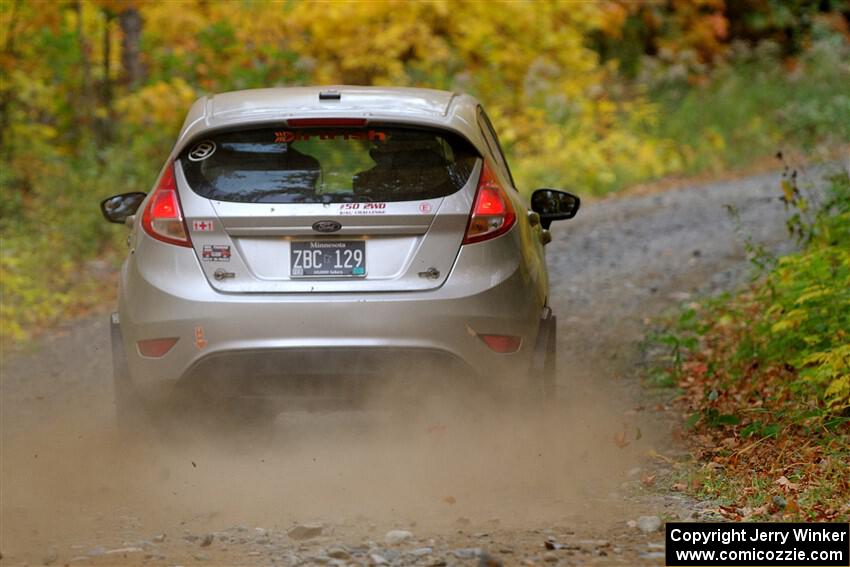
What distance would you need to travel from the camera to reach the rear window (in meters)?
5.66

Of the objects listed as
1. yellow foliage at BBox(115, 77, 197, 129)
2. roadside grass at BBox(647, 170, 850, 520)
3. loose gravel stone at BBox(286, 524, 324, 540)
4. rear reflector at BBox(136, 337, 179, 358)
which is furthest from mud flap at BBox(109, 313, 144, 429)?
yellow foliage at BBox(115, 77, 197, 129)

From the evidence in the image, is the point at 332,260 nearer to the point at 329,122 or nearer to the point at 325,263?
the point at 325,263

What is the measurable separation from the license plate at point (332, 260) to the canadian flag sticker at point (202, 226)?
0.38m

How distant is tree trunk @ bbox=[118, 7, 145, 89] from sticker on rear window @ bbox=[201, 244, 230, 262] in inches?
529

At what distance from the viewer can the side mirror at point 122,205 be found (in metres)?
6.59

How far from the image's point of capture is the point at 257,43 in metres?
19.1

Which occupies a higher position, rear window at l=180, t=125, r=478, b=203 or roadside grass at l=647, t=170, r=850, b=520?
rear window at l=180, t=125, r=478, b=203

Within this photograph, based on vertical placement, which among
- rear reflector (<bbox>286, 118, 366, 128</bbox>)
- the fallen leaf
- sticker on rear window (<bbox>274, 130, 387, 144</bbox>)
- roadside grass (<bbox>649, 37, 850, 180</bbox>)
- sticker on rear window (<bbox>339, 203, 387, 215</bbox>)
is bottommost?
the fallen leaf

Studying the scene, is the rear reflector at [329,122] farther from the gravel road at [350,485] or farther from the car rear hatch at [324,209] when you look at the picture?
the gravel road at [350,485]

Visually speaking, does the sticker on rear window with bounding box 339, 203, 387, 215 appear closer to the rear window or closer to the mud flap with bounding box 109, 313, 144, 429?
the rear window

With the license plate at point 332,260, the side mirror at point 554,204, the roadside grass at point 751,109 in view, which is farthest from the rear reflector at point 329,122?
the roadside grass at point 751,109

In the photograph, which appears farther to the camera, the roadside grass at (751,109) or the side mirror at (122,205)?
the roadside grass at (751,109)

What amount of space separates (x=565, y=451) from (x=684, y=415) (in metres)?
1.17

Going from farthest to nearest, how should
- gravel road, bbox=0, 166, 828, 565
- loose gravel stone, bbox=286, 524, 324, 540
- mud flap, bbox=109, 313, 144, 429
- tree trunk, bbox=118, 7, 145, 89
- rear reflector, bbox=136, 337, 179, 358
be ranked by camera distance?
tree trunk, bbox=118, 7, 145, 89 < mud flap, bbox=109, 313, 144, 429 < rear reflector, bbox=136, 337, 179, 358 < loose gravel stone, bbox=286, 524, 324, 540 < gravel road, bbox=0, 166, 828, 565
